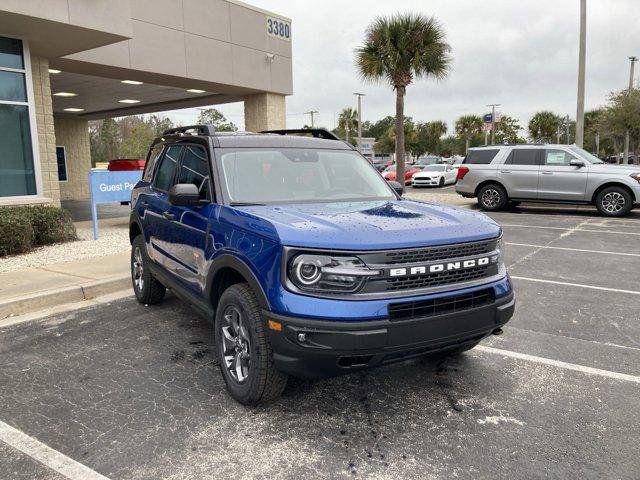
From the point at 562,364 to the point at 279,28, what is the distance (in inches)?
604

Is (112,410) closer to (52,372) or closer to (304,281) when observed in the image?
(52,372)

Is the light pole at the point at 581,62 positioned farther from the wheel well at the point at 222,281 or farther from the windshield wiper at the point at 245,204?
the wheel well at the point at 222,281

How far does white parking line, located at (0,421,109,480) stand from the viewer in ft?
9.09

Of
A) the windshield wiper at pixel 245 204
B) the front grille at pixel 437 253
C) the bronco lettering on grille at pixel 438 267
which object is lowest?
the bronco lettering on grille at pixel 438 267

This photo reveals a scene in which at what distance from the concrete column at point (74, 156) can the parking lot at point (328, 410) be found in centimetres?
2042

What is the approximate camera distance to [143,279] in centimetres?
585

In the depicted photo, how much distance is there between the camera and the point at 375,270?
3006mm

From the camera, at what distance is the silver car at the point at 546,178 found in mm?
13484

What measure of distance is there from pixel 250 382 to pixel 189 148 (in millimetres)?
2387

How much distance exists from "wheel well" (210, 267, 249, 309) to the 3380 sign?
14496 millimetres

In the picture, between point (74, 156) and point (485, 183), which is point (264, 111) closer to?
point (485, 183)

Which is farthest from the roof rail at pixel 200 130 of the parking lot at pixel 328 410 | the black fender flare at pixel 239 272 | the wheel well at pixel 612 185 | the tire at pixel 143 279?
the wheel well at pixel 612 185

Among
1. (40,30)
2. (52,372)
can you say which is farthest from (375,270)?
(40,30)

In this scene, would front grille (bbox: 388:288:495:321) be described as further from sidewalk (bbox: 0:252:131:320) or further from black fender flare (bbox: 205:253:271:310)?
sidewalk (bbox: 0:252:131:320)
